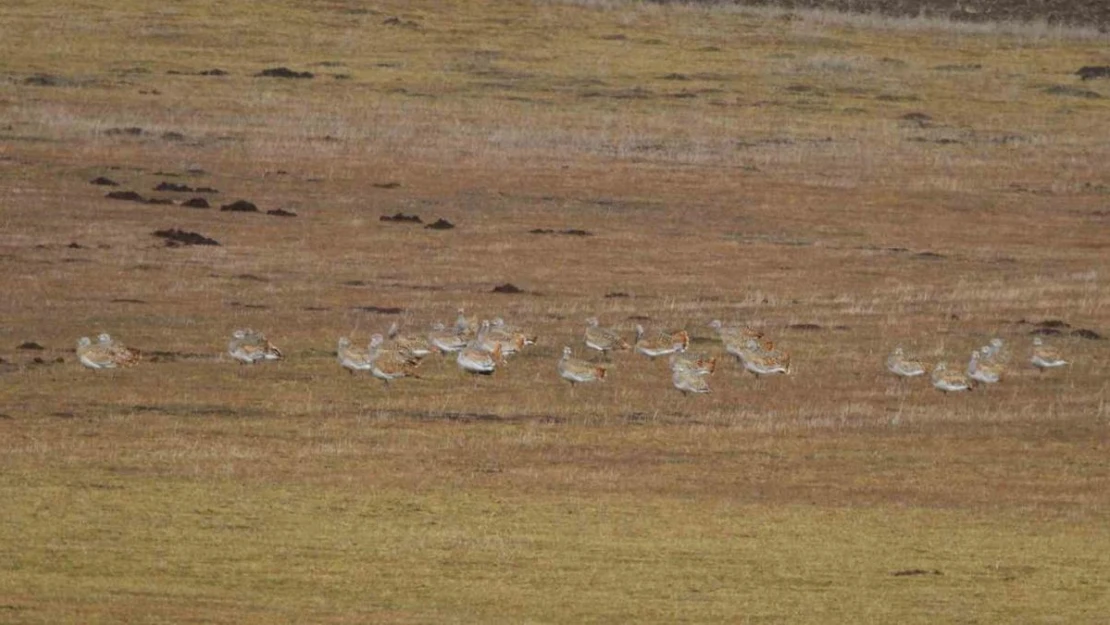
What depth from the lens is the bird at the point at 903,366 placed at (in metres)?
29.0

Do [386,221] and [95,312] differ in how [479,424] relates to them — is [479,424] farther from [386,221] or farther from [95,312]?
[386,221]

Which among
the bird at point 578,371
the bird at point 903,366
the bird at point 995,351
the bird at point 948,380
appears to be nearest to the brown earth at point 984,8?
the bird at point 995,351

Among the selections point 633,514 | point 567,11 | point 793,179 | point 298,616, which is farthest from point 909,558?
point 567,11

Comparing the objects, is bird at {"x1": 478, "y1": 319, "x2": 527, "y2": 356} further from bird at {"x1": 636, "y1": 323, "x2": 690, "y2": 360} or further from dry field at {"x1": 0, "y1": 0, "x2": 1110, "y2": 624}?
bird at {"x1": 636, "y1": 323, "x2": 690, "y2": 360}

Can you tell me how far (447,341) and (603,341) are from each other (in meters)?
2.27

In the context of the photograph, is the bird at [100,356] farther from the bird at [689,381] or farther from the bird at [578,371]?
the bird at [689,381]

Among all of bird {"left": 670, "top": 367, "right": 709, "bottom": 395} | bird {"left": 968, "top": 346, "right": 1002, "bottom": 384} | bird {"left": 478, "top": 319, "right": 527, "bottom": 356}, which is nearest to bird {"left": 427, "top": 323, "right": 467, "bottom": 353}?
bird {"left": 478, "top": 319, "right": 527, "bottom": 356}

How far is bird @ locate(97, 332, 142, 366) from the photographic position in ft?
91.1

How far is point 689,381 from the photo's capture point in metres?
27.6

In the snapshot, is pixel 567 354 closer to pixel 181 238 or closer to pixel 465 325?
pixel 465 325

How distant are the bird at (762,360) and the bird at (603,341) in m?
1.98

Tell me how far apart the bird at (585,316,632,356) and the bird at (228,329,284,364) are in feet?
14.1

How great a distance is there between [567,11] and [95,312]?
46.3 metres

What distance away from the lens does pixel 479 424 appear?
1006 inches
